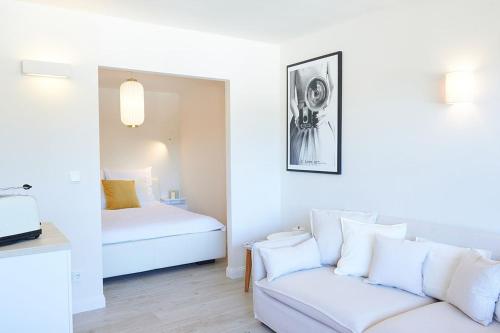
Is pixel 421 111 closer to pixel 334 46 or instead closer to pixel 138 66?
pixel 334 46

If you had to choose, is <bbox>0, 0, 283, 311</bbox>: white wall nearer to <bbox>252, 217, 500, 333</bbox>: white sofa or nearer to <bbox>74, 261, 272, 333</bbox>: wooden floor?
<bbox>74, 261, 272, 333</bbox>: wooden floor

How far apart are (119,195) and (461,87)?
452 centimetres

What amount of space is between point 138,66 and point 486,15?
2.80 metres

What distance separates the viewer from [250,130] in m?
4.37

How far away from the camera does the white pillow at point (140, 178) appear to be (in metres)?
6.08

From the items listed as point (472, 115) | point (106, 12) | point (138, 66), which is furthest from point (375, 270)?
point (106, 12)

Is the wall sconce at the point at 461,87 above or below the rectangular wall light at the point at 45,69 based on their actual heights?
below

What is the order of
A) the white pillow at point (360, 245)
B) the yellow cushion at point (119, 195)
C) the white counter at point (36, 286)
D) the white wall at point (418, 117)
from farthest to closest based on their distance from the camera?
the yellow cushion at point (119, 195) < the white pillow at point (360, 245) < the white wall at point (418, 117) < the white counter at point (36, 286)

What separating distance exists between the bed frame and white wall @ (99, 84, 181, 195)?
95.5 inches

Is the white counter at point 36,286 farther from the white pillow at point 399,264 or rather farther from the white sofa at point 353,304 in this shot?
the white pillow at point 399,264

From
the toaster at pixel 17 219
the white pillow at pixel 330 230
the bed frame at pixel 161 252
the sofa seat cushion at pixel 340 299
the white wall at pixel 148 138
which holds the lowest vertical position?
the bed frame at pixel 161 252

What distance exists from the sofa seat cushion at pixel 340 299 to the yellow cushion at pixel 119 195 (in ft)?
10.6

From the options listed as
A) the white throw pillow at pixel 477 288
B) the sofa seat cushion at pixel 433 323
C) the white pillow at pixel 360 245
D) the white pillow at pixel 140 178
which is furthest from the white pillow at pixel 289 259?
the white pillow at pixel 140 178

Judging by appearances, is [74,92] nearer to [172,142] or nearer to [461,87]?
[461,87]
